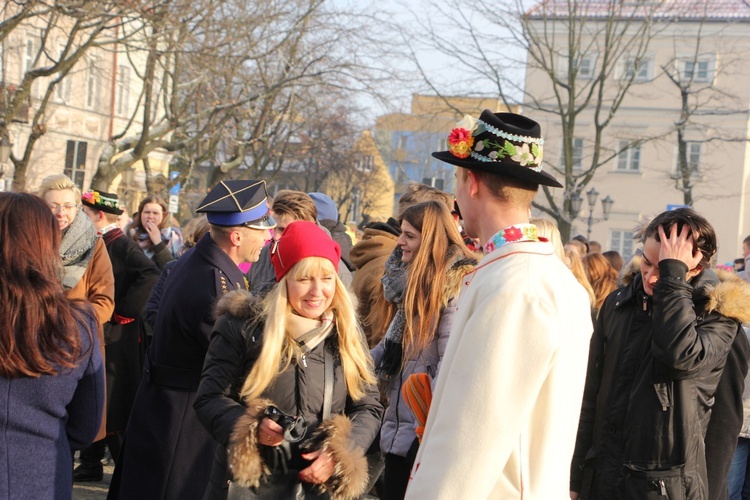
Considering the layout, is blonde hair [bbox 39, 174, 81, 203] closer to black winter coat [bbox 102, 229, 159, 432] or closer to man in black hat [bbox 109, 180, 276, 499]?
black winter coat [bbox 102, 229, 159, 432]

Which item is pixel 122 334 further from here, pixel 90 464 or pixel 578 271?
pixel 578 271

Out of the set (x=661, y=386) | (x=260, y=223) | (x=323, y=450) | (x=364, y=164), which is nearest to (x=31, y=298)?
(x=323, y=450)

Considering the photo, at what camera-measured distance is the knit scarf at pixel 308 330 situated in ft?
12.4

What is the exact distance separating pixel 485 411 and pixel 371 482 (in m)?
1.77

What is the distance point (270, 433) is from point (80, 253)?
3.22 meters

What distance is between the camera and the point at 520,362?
222 cm

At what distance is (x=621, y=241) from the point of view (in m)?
44.3

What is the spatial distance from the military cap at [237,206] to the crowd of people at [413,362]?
0.01 meters

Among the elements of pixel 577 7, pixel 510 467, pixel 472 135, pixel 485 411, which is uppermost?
pixel 577 7

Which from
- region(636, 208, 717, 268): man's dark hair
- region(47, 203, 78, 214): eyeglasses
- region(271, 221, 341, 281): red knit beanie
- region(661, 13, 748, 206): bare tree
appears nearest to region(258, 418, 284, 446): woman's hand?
region(271, 221, 341, 281): red knit beanie

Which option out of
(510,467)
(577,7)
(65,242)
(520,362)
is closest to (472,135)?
(520,362)

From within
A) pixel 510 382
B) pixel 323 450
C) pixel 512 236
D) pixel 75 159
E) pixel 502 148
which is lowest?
pixel 323 450

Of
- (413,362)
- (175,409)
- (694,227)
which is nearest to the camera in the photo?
(694,227)

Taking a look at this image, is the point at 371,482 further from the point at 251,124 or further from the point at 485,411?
the point at 251,124
